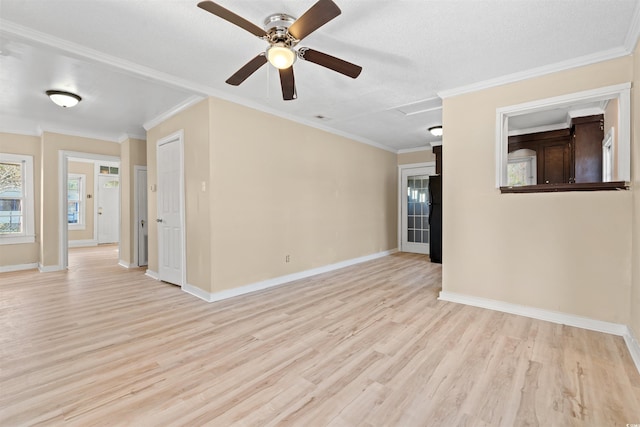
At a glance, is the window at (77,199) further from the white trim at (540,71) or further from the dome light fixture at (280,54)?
the white trim at (540,71)

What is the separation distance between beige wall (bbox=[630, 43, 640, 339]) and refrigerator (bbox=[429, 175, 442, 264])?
3.33 meters

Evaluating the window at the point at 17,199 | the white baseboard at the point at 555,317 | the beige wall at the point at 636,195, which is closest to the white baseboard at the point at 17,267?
the window at the point at 17,199

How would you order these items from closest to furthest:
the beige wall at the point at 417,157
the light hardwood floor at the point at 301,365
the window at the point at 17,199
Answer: the light hardwood floor at the point at 301,365 → the window at the point at 17,199 → the beige wall at the point at 417,157

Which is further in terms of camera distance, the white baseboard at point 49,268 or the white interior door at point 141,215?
the white interior door at point 141,215

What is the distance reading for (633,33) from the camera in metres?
2.25

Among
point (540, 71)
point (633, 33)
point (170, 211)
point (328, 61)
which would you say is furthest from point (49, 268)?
point (633, 33)

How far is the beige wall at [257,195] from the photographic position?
356cm

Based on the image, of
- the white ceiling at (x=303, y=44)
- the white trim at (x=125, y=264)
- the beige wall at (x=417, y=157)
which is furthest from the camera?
the beige wall at (x=417, y=157)

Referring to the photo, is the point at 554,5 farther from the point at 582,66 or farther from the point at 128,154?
the point at 128,154

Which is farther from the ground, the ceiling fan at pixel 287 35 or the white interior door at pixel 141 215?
the ceiling fan at pixel 287 35

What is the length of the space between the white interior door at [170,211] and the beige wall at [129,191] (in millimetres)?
1496

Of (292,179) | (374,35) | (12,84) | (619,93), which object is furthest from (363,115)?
(12,84)

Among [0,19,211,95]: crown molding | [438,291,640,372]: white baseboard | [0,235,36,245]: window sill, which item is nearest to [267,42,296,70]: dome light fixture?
[0,19,211,95]: crown molding

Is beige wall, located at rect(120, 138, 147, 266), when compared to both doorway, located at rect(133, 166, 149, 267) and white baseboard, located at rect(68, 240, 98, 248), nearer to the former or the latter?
doorway, located at rect(133, 166, 149, 267)
